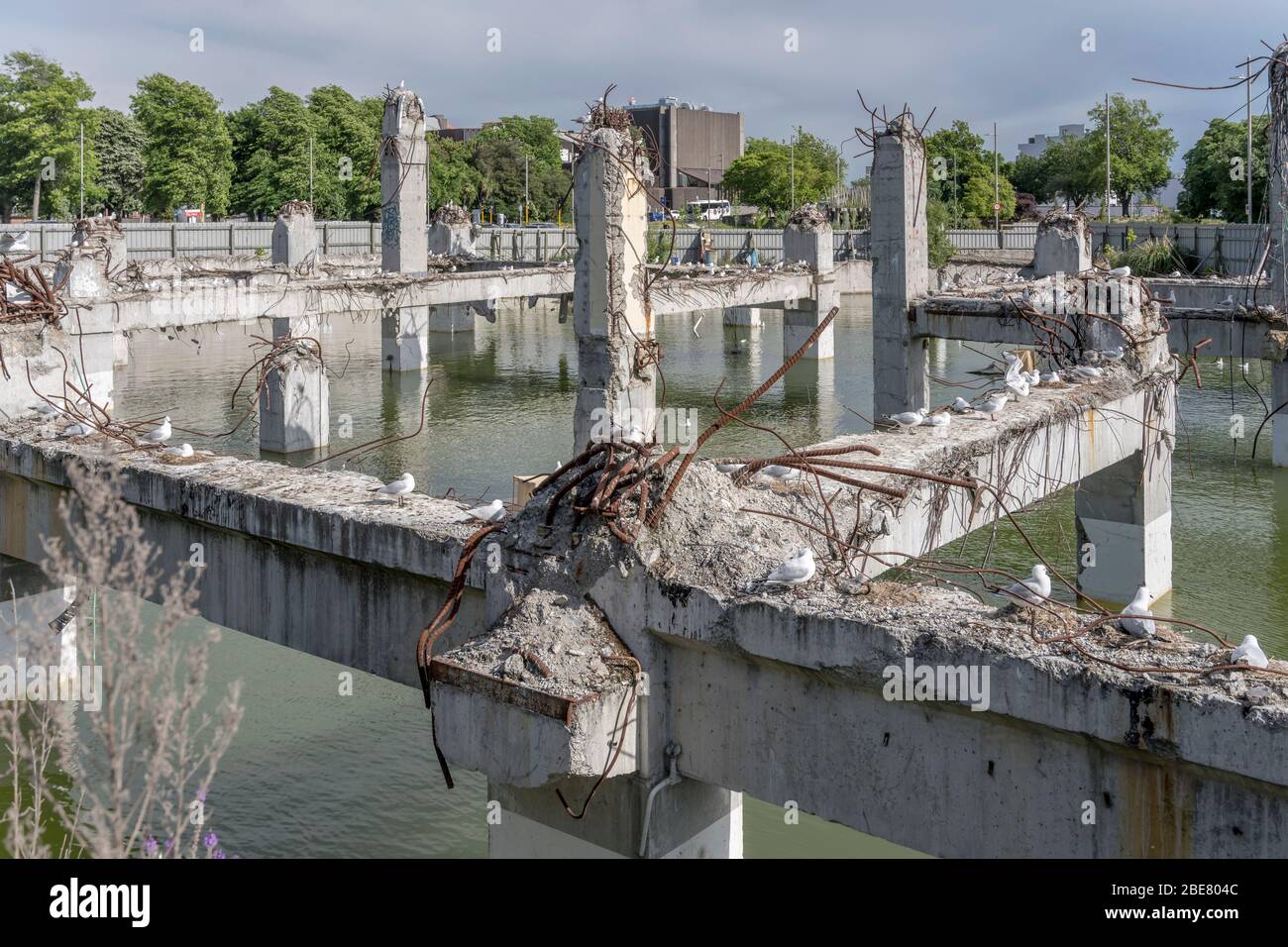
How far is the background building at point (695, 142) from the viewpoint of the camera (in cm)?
10788

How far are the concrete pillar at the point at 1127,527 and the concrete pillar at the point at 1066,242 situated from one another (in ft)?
44.7

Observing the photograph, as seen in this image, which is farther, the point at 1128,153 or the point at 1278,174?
the point at 1128,153

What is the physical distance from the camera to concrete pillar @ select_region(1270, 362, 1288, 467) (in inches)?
885

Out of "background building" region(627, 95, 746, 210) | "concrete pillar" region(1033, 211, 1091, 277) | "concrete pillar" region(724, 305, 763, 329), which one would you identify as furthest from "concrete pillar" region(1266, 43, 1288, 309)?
"background building" region(627, 95, 746, 210)

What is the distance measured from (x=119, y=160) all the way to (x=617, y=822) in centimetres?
6156

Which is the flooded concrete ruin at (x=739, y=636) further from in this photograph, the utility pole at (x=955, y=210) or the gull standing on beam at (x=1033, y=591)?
the utility pole at (x=955, y=210)

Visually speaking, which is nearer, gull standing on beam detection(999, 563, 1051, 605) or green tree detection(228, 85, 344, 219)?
gull standing on beam detection(999, 563, 1051, 605)

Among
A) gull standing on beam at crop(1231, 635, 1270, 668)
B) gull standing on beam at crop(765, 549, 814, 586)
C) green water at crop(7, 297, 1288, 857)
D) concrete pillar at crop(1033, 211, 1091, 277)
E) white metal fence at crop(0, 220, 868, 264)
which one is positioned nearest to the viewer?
gull standing on beam at crop(1231, 635, 1270, 668)

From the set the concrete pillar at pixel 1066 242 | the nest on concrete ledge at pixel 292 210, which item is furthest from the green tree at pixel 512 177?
the concrete pillar at pixel 1066 242

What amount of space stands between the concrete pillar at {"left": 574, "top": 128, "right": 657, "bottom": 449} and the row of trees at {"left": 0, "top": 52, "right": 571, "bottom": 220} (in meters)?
41.6

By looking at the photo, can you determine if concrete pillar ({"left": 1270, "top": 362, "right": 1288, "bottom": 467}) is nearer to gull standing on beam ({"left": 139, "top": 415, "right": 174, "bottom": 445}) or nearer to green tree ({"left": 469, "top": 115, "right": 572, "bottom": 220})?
gull standing on beam ({"left": 139, "top": 415, "right": 174, "bottom": 445})

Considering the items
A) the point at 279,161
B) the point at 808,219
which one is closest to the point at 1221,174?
the point at 808,219

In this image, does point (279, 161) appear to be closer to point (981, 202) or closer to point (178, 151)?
point (178, 151)

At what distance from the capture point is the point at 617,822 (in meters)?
7.10
